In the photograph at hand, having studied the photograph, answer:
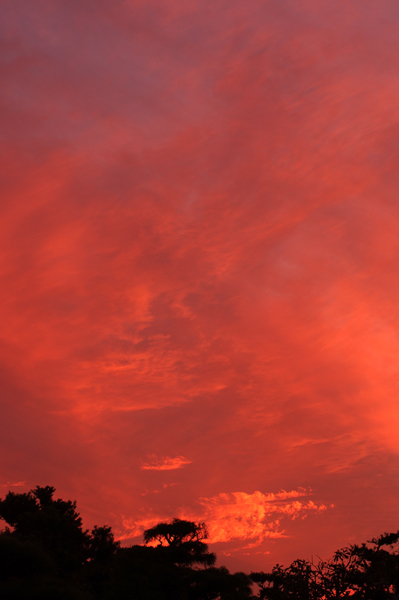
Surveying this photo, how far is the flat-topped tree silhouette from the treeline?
10 cm

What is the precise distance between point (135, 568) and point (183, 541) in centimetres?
862

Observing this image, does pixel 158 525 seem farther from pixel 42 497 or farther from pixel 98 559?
pixel 42 497

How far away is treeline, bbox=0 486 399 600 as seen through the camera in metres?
22.5

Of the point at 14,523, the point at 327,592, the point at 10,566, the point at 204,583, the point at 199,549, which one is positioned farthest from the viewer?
the point at 14,523

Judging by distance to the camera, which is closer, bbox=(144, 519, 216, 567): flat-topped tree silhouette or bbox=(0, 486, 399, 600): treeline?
bbox=(0, 486, 399, 600): treeline

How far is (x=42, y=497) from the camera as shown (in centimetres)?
7450

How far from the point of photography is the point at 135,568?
4856cm

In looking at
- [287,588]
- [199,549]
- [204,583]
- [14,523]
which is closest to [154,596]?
[204,583]

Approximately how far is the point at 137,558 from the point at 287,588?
107ft

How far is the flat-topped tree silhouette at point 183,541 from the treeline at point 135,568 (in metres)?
0.10

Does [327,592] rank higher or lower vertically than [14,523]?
lower

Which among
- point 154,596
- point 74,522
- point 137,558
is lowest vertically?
point 154,596

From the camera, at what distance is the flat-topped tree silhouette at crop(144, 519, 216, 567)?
54.0 m

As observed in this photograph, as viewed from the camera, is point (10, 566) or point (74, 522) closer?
point (10, 566)
